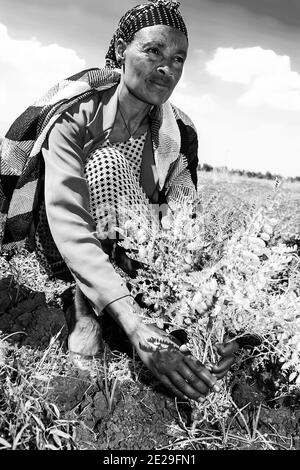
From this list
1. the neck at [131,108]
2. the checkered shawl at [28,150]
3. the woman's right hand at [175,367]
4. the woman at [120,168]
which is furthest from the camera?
the neck at [131,108]

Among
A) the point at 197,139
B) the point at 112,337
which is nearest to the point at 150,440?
the point at 112,337

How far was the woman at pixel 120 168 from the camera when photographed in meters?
1.67

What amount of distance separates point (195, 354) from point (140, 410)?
298mm

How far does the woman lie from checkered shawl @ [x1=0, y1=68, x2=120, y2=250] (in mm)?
31

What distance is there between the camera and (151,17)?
6.57 ft

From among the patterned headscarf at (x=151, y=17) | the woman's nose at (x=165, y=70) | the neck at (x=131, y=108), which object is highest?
the patterned headscarf at (x=151, y=17)

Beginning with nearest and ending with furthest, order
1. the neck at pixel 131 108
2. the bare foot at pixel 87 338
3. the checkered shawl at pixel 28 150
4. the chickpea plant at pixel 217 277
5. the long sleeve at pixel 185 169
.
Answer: the chickpea plant at pixel 217 277 → the bare foot at pixel 87 338 → the checkered shawl at pixel 28 150 → the neck at pixel 131 108 → the long sleeve at pixel 185 169

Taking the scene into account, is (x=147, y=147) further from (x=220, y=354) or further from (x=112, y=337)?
(x=220, y=354)

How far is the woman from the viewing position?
1.67 m

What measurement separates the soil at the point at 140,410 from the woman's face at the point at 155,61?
114 centimetres

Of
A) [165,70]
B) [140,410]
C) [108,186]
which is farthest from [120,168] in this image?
[140,410]

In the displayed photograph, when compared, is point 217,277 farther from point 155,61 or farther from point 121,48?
point 121,48

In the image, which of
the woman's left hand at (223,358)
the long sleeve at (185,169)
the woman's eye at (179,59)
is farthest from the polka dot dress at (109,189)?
the woman's left hand at (223,358)

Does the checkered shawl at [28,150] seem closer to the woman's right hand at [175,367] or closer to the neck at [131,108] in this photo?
the neck at [131,108]
